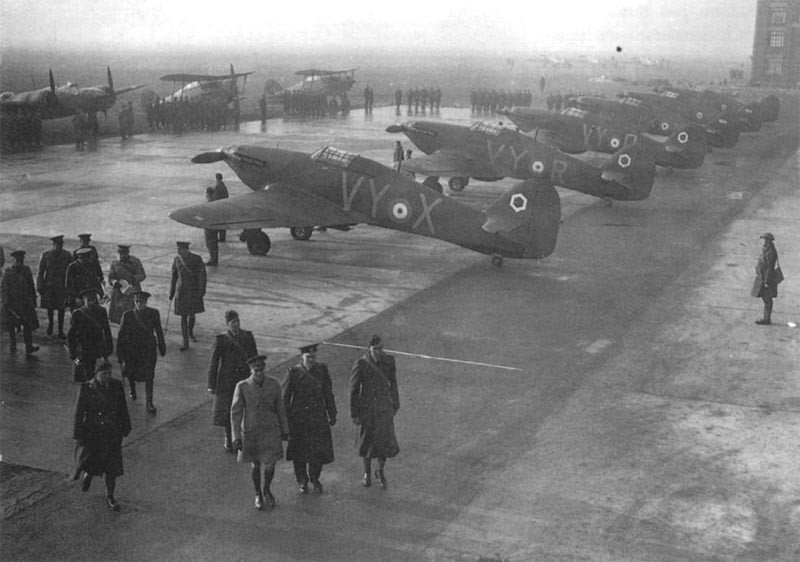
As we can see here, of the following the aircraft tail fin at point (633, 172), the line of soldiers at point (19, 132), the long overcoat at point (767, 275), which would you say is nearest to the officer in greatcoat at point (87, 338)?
the long overcoat at point (767, 275)

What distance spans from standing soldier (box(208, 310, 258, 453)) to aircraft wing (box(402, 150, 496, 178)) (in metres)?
16.2

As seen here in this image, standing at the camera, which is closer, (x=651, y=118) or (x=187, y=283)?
(x=187, y=283)

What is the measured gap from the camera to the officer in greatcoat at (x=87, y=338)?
10398mm

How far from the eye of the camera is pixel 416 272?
57.0 feet

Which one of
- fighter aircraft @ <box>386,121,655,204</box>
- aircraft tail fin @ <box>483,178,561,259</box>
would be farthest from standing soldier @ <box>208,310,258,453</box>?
fighter aircraft @ <box>386,121,655,204</box>

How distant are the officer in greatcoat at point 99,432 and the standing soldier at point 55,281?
16.9 feet

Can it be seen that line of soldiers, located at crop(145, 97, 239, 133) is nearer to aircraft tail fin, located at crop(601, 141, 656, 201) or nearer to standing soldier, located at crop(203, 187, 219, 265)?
aircraft tail fin, located at crop(601, 141, 656, 201)

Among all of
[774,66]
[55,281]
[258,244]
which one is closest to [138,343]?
[55,281]

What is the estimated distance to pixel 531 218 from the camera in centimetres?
1692

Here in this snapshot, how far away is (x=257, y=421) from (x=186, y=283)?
4661mm

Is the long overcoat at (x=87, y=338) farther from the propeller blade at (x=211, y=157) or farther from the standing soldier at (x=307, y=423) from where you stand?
the propeller blade at (x=211, y=157)

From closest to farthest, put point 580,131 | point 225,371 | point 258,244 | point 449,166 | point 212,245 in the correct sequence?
point 225,371, point 212,245, point 258,244, point 449,166, point 580,131

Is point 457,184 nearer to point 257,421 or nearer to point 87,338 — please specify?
point 87,338

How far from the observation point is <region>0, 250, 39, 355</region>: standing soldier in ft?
39.7
